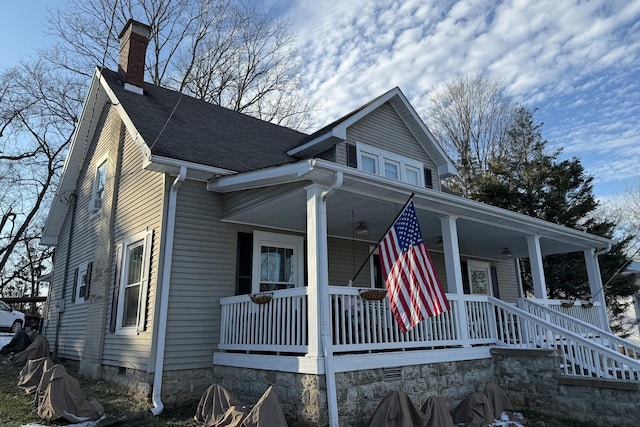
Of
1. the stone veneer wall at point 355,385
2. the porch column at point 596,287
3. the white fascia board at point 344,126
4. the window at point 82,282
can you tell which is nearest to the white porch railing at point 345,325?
the stone veneer wall at point 355,385

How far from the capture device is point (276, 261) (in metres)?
8.47

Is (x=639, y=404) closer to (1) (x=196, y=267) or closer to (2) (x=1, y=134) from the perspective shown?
(1) (x=196, y=267)

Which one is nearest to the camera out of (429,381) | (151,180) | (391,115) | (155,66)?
(429,381)

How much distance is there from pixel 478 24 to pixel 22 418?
11.8 meters

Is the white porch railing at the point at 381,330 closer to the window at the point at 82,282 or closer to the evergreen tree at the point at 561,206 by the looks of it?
the window at the point at 82,282

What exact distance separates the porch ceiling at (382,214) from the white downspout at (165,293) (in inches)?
38.2

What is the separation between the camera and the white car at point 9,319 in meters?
20.0

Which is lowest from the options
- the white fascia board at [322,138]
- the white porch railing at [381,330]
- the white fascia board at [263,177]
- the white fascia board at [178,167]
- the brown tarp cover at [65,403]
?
the brown tarp cover at [65,403]

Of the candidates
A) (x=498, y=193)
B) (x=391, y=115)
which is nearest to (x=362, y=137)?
(x=391, y=115)

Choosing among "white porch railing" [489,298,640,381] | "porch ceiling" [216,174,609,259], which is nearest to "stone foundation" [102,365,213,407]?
"porch ceiling" [216,174,609,259]

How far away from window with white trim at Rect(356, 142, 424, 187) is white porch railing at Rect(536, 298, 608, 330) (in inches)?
164

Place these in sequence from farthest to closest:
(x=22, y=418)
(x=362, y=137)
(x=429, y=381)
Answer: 1. (x=362, y=137)
2. (x=429, y=381)
3. (x=22, y=418)

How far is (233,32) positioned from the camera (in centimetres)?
2320

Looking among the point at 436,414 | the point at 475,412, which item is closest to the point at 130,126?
the point at 436,414
